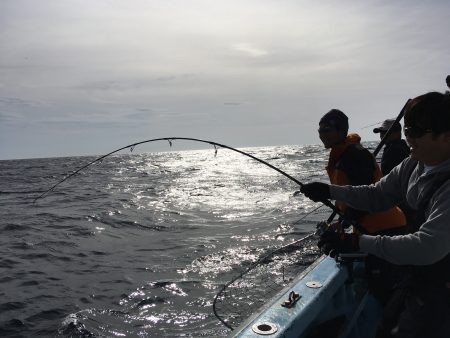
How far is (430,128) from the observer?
1.94 m

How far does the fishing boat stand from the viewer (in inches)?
111

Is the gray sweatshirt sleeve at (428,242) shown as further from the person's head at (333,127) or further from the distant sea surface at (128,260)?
the distant sea surface at (128,260)

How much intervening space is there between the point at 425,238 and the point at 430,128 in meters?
0.53

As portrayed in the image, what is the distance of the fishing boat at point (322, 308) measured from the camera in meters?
2.82

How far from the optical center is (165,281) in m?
7.16

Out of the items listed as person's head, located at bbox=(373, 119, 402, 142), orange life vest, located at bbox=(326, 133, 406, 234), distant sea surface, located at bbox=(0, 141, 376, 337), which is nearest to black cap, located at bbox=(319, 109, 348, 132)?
orange life vest, located at bbox=(326, 133, 406, 234)

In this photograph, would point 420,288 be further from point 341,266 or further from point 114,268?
point 114,268

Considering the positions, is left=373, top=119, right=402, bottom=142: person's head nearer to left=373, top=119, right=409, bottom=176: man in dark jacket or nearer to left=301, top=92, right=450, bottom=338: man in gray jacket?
left=373, top=119, right=409, bottom=176: man in dark jacket

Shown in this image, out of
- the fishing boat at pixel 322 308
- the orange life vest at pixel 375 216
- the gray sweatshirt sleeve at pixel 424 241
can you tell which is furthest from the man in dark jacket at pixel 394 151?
the gray sweatshirt sleeve at pixel 424 241

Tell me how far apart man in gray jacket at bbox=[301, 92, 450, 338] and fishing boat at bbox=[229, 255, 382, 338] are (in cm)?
74

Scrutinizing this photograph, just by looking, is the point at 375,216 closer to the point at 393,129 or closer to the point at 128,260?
the point at 393,129

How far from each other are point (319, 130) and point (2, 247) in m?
8.95

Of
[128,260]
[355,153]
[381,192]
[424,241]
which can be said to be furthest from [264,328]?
[128,260]

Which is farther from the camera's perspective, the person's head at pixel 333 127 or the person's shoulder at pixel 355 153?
the person's head at pixel 333 127
